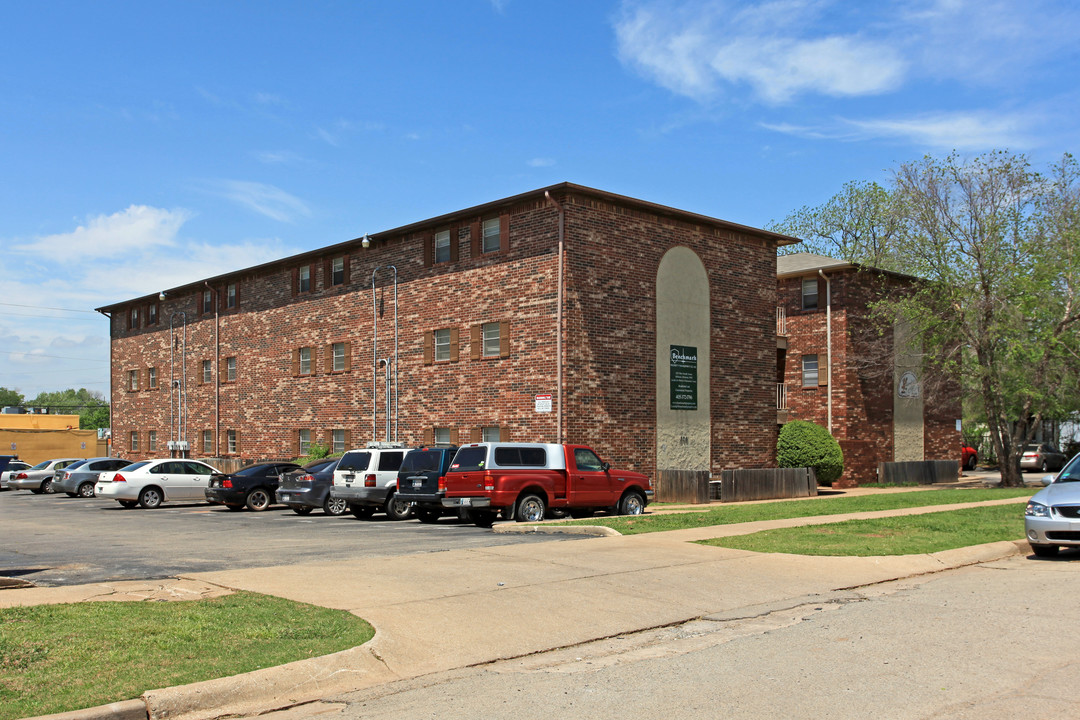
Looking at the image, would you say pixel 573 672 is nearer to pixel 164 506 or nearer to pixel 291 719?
pixel 291 719

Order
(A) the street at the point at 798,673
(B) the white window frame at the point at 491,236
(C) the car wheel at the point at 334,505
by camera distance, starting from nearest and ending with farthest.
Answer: (A) the street at the point at 798,673 < (C) the car wheel at the point at 334,505 < (B) the white window frame at the point at 491,236

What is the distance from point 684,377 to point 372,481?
11.0 meters

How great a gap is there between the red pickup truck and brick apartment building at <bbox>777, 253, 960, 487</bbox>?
15.5 meters

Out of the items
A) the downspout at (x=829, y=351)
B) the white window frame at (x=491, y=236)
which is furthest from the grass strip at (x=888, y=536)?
the downspout at (x=829, y=351)

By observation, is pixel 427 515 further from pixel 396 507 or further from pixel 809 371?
pixel 809 371

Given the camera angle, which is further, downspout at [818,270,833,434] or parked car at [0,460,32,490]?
parked car at [0,460,32,490]

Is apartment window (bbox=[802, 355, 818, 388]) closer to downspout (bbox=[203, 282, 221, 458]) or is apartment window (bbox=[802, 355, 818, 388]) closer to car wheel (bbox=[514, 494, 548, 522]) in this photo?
car wheel (bbox=[514, 494, 548, 522])

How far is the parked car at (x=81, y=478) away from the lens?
112 ft

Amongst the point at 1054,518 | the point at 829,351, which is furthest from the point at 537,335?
the point at 1054,518

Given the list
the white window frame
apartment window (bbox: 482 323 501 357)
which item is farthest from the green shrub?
the white window frame

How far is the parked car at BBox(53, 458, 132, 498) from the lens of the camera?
34250 millimetres

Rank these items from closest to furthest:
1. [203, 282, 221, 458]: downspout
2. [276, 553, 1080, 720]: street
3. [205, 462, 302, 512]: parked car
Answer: [276, 553, 1080, 720]: street → [205, 462, 302, 512]: parked car → [203, 282, 221, 458]: downspout

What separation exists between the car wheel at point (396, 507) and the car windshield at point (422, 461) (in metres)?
1.06

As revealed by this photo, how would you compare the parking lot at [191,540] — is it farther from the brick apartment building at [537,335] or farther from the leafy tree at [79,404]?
the leafy tree at [79,404]
